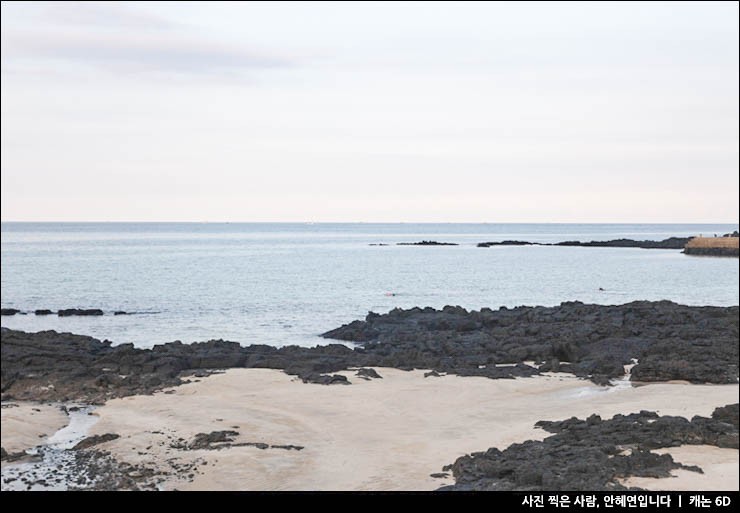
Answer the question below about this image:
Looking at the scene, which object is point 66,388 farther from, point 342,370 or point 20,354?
point 342,370

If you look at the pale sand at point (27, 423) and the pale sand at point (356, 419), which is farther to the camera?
the pale sand at point (27, 423)

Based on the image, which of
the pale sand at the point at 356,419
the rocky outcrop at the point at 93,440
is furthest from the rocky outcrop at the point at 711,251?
the rocky outcrop at the point at 93,440

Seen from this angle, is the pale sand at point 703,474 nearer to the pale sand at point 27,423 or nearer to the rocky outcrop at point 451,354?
the rocky outcrop at point 451,354

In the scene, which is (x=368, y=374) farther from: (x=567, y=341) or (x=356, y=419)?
(x=567, y=341)

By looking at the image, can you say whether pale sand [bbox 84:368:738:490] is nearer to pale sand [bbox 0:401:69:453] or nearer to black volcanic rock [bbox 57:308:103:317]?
pale sand [bbox 0:401:69:453]

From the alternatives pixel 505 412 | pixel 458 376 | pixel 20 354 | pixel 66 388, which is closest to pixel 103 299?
pixel 20 354

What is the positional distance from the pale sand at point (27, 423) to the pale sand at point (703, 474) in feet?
38.2

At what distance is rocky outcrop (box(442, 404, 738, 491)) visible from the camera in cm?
1118

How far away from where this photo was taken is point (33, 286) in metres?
64.4

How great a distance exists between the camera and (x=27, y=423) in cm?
1759

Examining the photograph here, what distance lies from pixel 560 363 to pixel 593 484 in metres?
13.8

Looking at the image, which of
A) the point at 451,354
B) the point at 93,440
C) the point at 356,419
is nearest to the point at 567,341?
the point at 451,354

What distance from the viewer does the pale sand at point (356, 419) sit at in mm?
13766

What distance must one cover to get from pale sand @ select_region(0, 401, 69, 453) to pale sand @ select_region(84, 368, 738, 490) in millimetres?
1069
